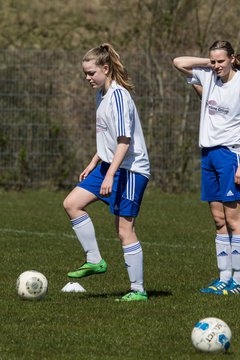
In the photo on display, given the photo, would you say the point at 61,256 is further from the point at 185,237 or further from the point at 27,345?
the point at 27,345

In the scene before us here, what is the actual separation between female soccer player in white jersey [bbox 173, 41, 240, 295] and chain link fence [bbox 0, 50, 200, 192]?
9.39m

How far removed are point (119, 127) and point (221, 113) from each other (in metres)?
1.03

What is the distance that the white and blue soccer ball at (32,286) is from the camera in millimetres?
7574

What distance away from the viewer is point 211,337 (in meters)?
5.82

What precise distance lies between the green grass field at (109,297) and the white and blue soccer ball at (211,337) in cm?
5

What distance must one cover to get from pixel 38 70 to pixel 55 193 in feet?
7.49

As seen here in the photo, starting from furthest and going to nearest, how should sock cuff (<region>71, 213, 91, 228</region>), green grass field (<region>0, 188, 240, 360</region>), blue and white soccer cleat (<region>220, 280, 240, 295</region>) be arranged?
blue and white soccer cleat (<region>220, 280, 240, 295</region>), sock cuff (<region>71, 213, 91, 228</region>), green grass field (<region>0, 188, 240, 360</region>)

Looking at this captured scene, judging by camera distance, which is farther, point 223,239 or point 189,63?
point 223,239

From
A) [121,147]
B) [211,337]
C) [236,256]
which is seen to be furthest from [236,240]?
[211,337]

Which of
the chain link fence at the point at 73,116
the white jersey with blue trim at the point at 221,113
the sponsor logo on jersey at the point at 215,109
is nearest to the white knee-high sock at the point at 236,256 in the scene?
the white jersey with blue trim at the point at 221,113

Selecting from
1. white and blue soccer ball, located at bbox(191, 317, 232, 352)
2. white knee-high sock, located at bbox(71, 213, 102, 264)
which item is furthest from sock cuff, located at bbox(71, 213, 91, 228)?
white and blue soccer ball, located at bbox(191, 317, 232, 352)

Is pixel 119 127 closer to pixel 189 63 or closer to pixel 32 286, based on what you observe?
pixel 189 63

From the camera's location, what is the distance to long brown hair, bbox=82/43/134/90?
7566mm

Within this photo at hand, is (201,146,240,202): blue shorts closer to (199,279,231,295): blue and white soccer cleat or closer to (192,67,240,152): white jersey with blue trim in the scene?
(192,67,240,152): white jersey with blue trim
